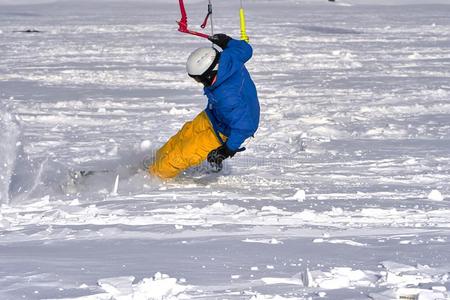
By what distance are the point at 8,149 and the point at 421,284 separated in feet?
14.0

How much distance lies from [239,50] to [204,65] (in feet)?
1.16

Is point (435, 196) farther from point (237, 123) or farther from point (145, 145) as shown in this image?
point (145, 145)

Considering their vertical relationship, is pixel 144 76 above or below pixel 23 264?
below

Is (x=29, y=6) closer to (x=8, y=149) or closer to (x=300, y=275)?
(x=8, y=149)

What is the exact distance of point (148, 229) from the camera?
5.40 m

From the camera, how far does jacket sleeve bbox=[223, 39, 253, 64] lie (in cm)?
708

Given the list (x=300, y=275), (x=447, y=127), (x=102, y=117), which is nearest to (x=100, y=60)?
(x=102, y=117)

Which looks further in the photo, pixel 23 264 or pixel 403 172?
pixel 403 172

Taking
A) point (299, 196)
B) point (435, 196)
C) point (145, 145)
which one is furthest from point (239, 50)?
point (145, 145)

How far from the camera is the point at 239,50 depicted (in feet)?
23.4

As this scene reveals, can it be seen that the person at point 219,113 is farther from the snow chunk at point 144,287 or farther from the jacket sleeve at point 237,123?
the snow chunk at point 144,287

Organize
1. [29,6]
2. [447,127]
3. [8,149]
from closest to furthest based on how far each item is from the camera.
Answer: [8,149] → [447,127] → [29,6]

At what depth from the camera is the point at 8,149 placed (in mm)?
7320

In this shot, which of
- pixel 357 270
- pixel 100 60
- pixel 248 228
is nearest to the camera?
pixel 357 270
